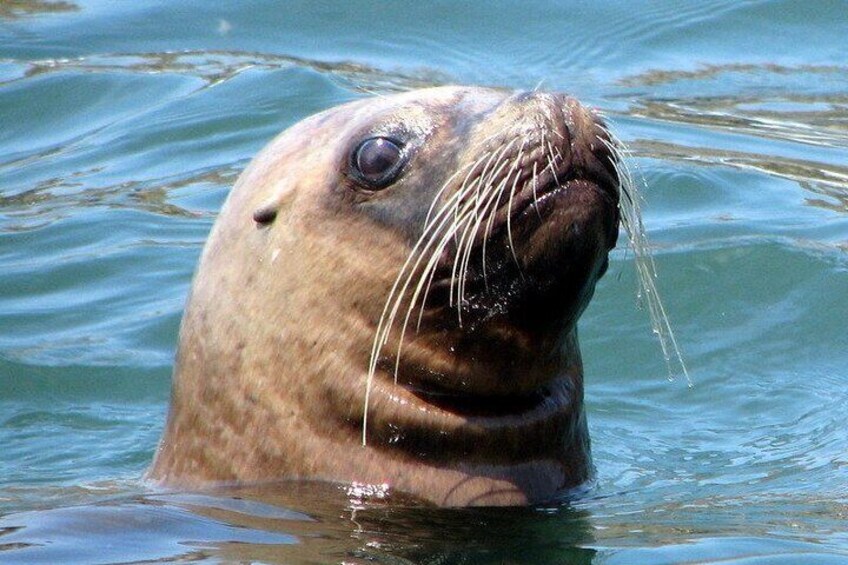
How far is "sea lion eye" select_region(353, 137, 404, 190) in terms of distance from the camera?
5301 mm

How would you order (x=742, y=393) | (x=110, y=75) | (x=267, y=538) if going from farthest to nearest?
(x=110, y=75) → (x=742, y=393) → (x=267, y=538)

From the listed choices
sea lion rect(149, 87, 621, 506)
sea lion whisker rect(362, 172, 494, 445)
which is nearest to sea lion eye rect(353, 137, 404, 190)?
sea lion rect(149, 87, 621, 506)

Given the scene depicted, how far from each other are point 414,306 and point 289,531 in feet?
2.58

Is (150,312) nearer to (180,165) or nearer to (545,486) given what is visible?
(180,165)

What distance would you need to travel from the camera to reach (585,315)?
850 centimetres

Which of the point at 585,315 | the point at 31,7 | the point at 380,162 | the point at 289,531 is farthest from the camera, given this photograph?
the point at 31,7

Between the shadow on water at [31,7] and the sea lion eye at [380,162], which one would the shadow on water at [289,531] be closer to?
the sea lion eye at [380,162]

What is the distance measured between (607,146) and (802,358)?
322cm

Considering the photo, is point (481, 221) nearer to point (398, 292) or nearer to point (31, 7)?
point (398, 292)

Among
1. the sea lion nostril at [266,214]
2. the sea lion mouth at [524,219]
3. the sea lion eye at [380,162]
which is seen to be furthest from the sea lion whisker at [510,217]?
the sea lion nostril at [266,214]

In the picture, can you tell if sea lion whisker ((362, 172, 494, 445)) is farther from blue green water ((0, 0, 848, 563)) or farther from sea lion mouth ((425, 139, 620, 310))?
blue green water ((0, 0, 848, 563))

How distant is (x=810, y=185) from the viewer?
33.0 ft

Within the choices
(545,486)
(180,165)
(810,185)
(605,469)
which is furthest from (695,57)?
(545,486)

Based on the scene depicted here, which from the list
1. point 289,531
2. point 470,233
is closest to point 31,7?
point 470,233
